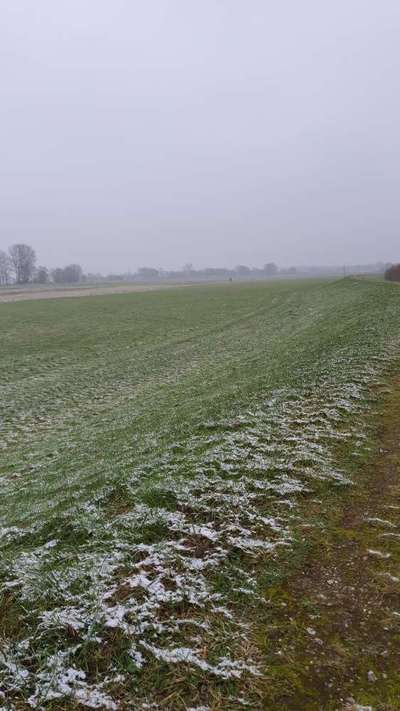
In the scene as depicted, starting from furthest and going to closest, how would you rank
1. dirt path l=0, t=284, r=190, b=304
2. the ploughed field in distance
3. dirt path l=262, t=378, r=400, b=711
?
dirt path l=0, t=284, r=190, b=304, the ploughed field in distance, dirt path l=262, t=378, r=400, b=711

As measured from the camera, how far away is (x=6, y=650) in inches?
135

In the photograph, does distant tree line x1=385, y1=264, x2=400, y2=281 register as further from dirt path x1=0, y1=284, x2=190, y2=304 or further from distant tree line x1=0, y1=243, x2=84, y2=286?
distant tree line x1=0, y1=243, x2=84, y2=286

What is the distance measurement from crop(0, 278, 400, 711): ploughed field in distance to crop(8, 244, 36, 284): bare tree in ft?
568

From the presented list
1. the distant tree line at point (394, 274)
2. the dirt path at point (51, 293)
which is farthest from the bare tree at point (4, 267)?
the distant tree line at point (394, 274)

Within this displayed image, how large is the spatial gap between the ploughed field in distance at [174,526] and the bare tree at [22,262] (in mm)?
173131

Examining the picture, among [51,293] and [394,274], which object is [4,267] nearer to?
[51,293]

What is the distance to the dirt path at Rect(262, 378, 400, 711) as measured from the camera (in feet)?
9.68

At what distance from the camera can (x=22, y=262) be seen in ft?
557

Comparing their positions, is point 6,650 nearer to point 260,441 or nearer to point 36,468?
point 260,441

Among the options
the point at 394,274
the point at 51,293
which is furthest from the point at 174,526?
the point at 51,293

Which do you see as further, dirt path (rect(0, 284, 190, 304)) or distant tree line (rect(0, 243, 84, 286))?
distant tree line (rect(0, 243, 84, 286))

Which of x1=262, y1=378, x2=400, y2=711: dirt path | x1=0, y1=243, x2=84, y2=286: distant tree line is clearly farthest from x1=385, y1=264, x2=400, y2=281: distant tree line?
x1=0, y1=243, x2=84, y2=286: distant tree line

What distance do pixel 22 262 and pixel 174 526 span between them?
18546cm

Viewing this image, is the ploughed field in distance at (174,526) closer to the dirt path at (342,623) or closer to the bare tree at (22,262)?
the dirt path at (342,623)
